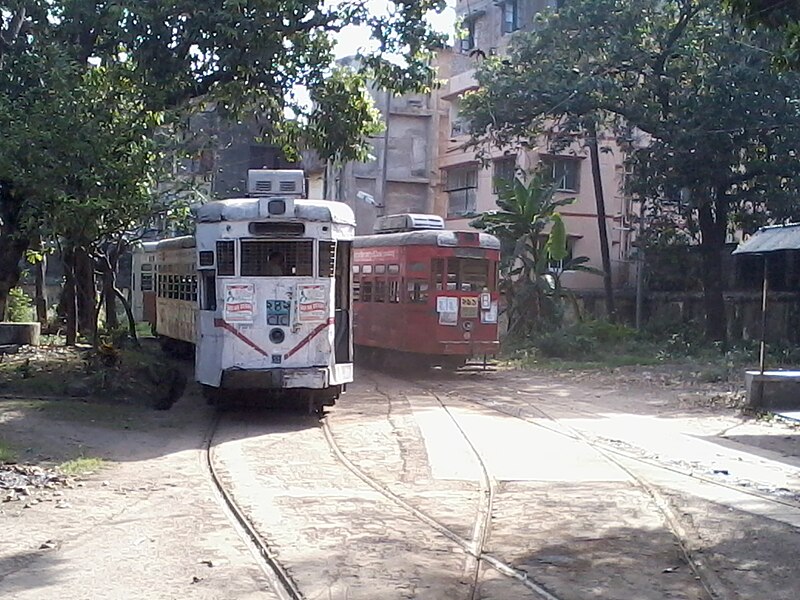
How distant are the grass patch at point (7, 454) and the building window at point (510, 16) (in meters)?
35.4

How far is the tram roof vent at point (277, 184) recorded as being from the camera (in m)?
15.6

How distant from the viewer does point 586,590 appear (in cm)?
699

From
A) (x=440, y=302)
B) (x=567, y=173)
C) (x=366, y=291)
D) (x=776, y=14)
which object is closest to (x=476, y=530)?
(x=776, y=14)

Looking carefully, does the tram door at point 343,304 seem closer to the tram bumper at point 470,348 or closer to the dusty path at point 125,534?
the dusty path at point 125,534

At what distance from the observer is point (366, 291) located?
24.9m

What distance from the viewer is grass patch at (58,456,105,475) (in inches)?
443

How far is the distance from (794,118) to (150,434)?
1813cm

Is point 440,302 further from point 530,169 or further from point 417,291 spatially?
point 530,169

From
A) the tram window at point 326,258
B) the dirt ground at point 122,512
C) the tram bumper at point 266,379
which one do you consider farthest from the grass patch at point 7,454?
the tram window at point 326,258

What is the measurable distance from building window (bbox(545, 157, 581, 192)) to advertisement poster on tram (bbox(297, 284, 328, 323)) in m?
23.8

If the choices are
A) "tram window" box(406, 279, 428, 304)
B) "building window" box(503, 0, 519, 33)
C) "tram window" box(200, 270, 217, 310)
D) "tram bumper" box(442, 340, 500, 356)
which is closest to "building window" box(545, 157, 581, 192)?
"building window" box(503, 0, 519, 33)

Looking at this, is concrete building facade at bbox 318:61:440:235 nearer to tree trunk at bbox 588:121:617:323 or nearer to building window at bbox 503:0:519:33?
building window at bbox 503:0:519:33

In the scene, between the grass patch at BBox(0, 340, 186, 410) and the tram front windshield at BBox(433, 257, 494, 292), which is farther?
the tram front windshield at BBox(433, 257, 494, 292)

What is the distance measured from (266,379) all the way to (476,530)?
264 inches
